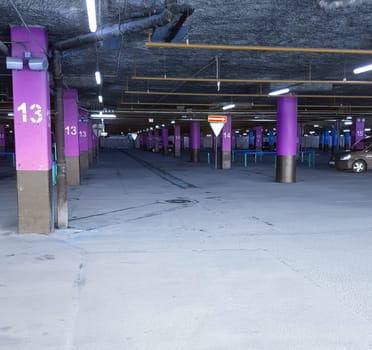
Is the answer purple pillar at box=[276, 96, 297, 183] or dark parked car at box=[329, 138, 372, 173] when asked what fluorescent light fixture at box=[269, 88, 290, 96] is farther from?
dark parked car at box=[329, 138, 372, 173]

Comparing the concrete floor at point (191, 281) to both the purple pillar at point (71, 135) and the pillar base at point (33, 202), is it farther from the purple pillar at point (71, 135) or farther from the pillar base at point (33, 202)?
the purple pillar at point (71, 135)

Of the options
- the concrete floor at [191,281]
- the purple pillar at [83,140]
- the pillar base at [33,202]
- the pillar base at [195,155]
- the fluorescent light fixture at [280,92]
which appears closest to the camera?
the concrete floor at [191,281]

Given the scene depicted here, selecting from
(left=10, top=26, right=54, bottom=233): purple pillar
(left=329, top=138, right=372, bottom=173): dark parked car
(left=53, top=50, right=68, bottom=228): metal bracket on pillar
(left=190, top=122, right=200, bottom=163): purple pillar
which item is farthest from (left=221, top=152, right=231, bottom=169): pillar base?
(left=10, top=26, right=54, bottom=233): purple pillar

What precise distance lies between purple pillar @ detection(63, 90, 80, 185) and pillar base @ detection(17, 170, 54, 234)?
29.5 feet

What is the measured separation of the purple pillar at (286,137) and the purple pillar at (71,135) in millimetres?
8223

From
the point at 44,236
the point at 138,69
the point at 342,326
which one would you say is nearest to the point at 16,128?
the point at 44,236

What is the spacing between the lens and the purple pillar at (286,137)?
57.3 ft

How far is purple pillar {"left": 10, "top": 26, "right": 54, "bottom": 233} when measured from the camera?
8008mm

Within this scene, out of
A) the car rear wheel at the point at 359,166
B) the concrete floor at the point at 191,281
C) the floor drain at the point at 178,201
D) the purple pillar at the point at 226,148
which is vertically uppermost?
the purple pillar at the point at 226,148

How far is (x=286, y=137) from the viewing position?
1764cm

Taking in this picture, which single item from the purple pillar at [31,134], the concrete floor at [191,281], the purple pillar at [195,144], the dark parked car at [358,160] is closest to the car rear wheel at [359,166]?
the dark parked car at [358,160]

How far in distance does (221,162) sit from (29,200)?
19004mm

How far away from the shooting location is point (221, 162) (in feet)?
86.7

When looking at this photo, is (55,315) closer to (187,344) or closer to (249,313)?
(187,344)
